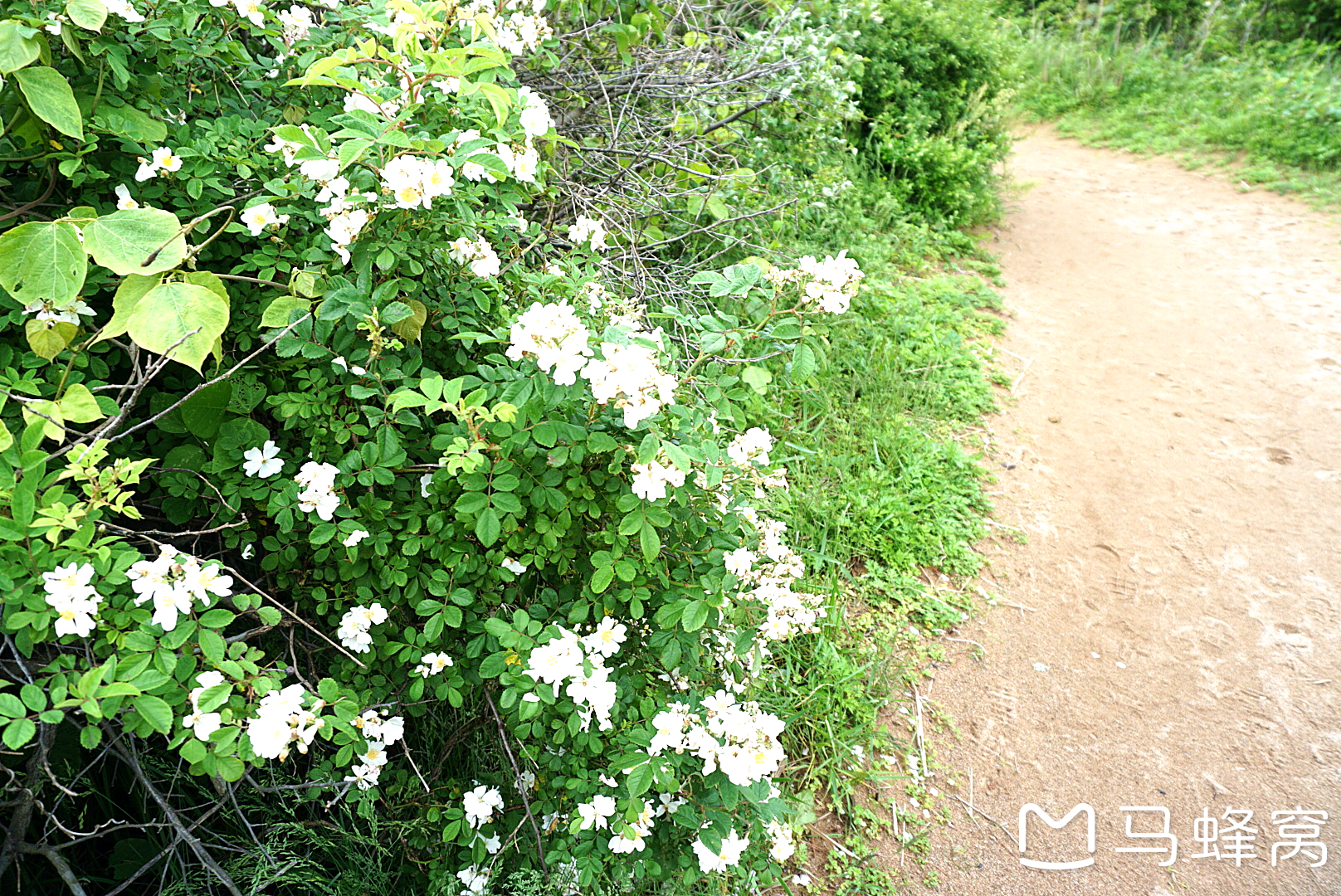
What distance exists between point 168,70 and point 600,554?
1247 millimetres

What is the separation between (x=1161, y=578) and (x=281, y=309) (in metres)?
3.06

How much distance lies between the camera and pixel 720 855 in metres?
1.58

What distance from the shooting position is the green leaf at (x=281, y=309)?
4.67ft

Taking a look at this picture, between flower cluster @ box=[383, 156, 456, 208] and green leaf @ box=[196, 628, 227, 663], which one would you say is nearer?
green leaf @ box=[196, 628, 227, 663]

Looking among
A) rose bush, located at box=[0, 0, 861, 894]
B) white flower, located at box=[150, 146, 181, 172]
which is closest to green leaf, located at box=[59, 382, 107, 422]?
rose bush, located at box=[0, 0, 861, 894]

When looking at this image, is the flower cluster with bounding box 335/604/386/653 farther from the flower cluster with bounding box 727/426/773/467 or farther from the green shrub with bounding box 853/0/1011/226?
the green shrub with bounding box 853/0/1011/226

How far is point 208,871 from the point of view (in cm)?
162

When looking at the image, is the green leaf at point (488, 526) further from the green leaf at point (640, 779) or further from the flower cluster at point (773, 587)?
the flower cluster at point (773, 587)

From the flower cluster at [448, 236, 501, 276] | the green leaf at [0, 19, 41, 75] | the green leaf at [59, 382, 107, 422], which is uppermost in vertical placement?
the green leaf at [0, 19, 41, 75]

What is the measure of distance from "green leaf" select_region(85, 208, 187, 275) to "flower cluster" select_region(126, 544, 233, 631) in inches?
16.1

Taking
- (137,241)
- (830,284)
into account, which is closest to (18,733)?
(137,241)

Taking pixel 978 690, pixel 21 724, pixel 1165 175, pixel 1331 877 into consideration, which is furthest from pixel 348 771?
pixel 1165 175

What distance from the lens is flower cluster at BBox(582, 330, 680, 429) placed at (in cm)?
134

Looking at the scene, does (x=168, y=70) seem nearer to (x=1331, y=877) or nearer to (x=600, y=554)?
(x=600, y=554)
